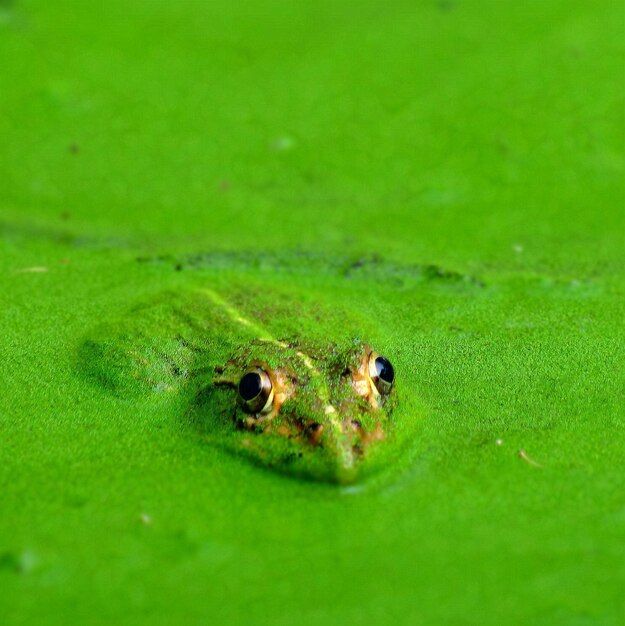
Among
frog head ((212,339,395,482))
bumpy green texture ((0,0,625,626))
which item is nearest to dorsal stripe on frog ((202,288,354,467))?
frog head ((212,339,395,482))

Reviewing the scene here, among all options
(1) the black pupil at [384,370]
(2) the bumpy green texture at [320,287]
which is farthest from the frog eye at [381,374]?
(2) the bumpy green texture at [320,287]

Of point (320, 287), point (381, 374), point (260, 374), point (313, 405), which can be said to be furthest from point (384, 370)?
point (320, 287)

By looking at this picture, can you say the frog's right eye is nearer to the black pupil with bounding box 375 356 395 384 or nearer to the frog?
the frog

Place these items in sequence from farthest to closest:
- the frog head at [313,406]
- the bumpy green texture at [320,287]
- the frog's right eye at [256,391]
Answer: the frog's right eye at [256,391]
the frog head at [313,406]
the bumpy green texture at [320,287]

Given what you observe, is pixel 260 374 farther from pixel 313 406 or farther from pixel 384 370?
pixel 384 370

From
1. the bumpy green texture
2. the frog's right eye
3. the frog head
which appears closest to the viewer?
the bumpy green texture

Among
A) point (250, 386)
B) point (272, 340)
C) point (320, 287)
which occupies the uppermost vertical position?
point (250, 386)

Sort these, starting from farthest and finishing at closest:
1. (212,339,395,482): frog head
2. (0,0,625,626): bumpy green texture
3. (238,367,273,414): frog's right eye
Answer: (238,367,273,414): frog's right eye, (212,339,395,482): frog head, (0,0,625,626): bumpy green texture

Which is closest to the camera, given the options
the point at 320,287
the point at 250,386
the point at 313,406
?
the point at 313,406

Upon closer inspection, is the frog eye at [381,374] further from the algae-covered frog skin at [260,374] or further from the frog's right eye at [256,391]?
the frog's right eye at [256,391]
